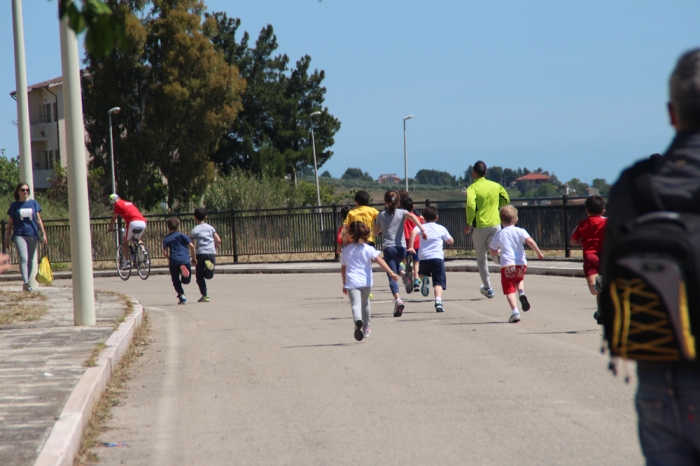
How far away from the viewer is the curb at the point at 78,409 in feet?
16.1

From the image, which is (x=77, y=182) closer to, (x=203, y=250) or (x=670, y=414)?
(x=203, y=250)

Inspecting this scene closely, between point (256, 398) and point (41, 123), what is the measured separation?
210ft

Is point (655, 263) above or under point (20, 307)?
above

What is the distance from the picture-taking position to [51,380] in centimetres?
712

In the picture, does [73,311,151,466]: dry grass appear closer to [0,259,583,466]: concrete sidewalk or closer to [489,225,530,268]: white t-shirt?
[0,259,583,466]: concrete sidewalk

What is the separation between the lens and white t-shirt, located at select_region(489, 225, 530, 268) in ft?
36.0

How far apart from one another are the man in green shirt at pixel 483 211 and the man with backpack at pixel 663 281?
11033 millimetres

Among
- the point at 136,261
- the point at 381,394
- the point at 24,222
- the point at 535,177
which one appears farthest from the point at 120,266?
the point at 535,177

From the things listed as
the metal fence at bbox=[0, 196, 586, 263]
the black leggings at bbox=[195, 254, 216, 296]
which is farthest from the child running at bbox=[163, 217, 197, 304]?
the metal fence at bbox=[0, 196, 586, 263]

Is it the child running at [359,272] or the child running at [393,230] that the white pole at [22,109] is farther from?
the child running at [359,272]

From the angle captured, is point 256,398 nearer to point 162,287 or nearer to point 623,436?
point 623,436

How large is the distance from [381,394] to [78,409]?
232 cm

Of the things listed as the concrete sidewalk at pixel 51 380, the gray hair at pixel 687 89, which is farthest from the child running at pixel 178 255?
the gray hair at pixel 687 89

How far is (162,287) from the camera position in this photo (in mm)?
19672
